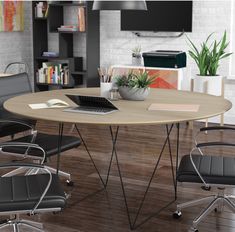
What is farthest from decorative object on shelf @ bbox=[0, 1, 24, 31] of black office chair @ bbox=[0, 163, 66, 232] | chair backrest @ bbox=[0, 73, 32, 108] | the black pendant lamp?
black office chair @ bbox=[0, 163, 66, 232]

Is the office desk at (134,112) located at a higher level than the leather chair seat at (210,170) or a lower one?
higher

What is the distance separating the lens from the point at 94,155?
5.08 metres

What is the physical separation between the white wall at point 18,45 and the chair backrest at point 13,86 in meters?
3.15

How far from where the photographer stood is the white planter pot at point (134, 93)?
11.8 ft

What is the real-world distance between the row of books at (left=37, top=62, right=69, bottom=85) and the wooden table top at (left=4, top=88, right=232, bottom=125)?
3.35 metres

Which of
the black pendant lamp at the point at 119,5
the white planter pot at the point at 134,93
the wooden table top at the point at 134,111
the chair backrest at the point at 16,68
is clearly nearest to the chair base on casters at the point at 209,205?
the wooden table top at the point at 134,111

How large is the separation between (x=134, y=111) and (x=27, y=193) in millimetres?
925

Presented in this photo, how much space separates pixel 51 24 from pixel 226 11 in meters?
2.47

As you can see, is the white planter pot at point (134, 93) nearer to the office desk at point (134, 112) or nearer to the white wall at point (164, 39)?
the office desk at point (134, 112)

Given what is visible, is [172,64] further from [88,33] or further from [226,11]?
[88,33]

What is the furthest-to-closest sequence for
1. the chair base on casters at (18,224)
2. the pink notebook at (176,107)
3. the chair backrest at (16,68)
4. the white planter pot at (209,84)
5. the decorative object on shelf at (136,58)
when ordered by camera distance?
the chair backrest at (16,68) < the decorative object on shelf at (136,58) < the white planter pot at (209,84) < the pink notebook at (176,107) < the chair base on casters at (18,224)

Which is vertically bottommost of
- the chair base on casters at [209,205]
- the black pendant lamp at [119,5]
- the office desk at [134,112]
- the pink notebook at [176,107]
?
the chair base on casters at [209,205]

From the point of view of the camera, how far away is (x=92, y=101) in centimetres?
328

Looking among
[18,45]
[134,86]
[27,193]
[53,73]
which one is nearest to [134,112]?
[134,86]
